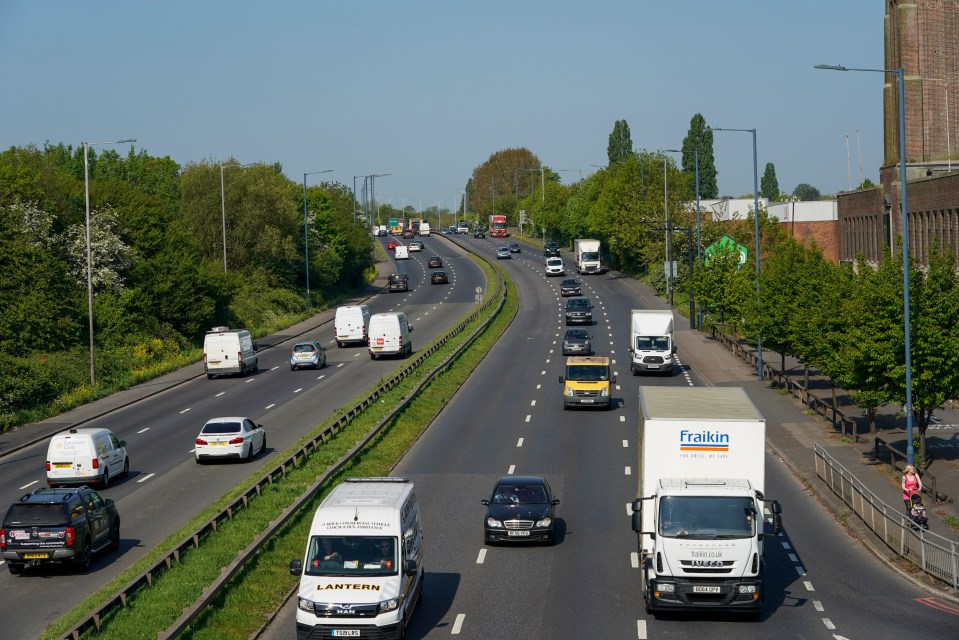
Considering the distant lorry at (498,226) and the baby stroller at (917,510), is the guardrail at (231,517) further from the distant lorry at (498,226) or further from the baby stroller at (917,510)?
the distant lorry at (498,226)

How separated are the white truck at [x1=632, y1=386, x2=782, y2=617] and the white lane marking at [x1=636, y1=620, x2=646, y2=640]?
0.31 m

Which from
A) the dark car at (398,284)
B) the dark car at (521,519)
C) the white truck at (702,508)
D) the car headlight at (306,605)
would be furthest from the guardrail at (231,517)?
the dark car at (398,284)

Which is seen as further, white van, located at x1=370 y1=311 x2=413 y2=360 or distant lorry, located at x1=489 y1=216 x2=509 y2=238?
distant lorry, located at x1=489 y1=216 x2=509 y2=238

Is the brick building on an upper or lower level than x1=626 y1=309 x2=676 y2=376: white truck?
upper

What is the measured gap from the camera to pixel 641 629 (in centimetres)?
1995

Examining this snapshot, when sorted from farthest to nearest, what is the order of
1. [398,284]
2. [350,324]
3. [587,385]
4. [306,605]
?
[398,284]
[350,324]
[587,385]
[306,605]

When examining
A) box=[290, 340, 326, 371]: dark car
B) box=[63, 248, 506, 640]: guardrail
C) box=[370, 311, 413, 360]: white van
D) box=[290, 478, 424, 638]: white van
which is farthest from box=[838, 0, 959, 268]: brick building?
box=[290, 478, 424, 638]: white van

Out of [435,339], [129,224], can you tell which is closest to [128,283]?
[129,224]

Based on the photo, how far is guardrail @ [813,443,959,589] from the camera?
73.8 ft

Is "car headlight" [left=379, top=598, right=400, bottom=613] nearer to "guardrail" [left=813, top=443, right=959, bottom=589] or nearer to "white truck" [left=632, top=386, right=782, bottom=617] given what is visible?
"white truck" [left=632, top=386, right=782, bottom=617]

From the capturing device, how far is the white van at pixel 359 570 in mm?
18547

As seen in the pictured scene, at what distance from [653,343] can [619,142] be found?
124 meters

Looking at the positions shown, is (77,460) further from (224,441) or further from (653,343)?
(653,343)

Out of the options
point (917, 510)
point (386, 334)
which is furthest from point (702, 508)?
point (386, 334)
